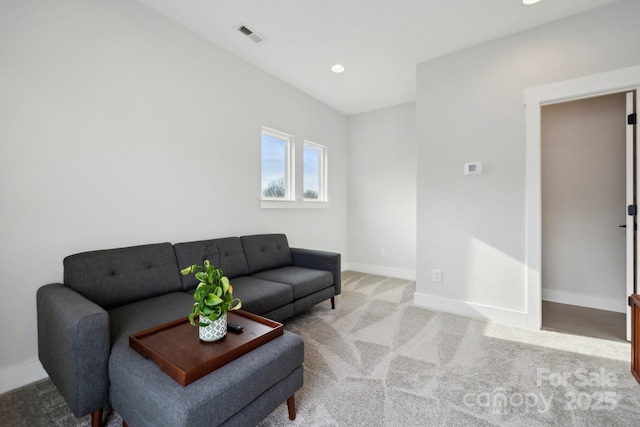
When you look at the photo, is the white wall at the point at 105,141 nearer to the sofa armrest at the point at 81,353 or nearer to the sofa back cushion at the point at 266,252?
the sofa back cushion at the point at 266,252

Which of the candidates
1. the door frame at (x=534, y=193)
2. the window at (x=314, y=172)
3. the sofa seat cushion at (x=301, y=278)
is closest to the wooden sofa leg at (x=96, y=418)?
the sofa seat cushion at (x=301, y=278)

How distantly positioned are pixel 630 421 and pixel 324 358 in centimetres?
170

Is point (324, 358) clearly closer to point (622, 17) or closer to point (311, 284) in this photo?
point (311, 284)

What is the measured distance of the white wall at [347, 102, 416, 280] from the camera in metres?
4.25

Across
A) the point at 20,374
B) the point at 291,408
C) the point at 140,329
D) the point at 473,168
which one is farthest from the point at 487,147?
the point at 20,374

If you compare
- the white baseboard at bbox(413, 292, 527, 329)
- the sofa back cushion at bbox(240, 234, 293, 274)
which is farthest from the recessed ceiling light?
the white baseboard at bbox(413, 292, 527, 329)

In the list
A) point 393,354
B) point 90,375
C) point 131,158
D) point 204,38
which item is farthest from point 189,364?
point 204,38

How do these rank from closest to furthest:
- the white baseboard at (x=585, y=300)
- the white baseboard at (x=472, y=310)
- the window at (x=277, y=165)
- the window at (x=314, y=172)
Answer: the white baseboard at (x=472, y=310)
the white baseboard at (x=585, y=300)
the window at (x=277, y=165)
the window at (x=314, y=172)

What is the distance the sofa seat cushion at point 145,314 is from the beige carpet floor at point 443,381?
463 millimetres

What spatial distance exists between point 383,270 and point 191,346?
12.0 ft

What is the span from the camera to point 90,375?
1261 millimetres

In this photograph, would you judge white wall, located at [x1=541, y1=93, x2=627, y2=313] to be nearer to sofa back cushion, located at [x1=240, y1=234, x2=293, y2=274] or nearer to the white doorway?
the white doorway

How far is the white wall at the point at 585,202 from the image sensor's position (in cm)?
294

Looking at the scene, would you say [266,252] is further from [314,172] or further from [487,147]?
[487,147]
